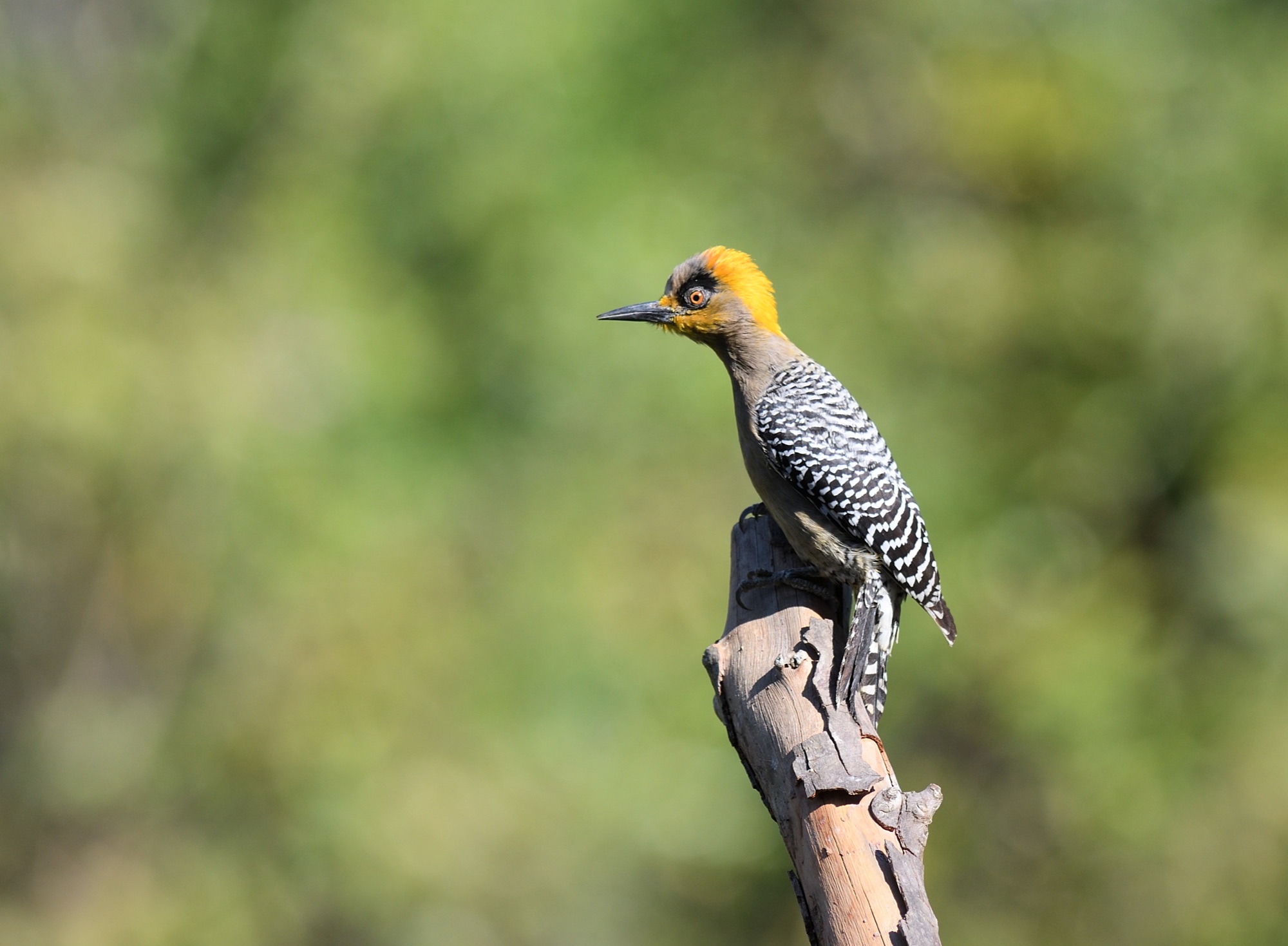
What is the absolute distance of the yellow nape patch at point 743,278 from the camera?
5.69 m

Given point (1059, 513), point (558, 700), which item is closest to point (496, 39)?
point (558, 700)

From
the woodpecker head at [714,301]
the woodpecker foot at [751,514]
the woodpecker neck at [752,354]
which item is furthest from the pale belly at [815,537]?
the woodpecker head at [714,301]

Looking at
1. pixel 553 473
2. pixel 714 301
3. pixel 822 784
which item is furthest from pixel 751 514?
pixel 553 473

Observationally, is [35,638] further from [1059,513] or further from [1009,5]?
[1009,5]

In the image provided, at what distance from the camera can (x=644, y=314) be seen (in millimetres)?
5664

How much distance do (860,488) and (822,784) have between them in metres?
1.91

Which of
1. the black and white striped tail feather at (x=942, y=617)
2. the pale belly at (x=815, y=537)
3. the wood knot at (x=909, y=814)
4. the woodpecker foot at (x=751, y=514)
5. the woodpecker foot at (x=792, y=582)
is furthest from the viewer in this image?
the woodpecker foot at (x=751, y=514)

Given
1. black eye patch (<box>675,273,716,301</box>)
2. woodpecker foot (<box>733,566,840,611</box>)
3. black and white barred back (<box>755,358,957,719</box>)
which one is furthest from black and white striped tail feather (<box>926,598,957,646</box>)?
black eye patch (<box>675,273,716,301</box>)

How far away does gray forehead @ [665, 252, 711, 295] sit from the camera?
5723 mm

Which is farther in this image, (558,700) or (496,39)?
(496,39)

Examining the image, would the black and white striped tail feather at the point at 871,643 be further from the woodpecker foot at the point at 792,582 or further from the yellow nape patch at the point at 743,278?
the yellow nape patch at the point at 743,278

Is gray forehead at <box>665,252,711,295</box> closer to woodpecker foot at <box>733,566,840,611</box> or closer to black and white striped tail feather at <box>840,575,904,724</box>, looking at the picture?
woodpecker foot at <box>733,566,840,611</box>

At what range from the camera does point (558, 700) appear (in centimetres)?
1099

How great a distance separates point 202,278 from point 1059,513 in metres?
8.65
